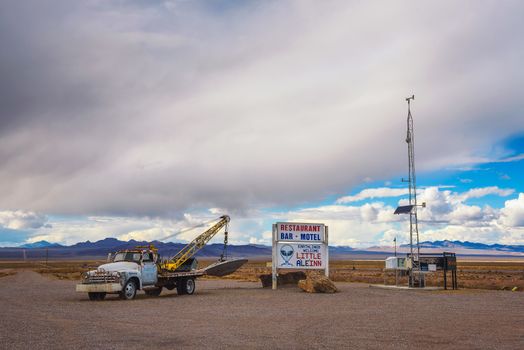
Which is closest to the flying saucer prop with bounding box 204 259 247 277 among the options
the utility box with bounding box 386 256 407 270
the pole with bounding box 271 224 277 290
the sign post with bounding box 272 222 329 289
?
the pole with bounding box 271 224 277 290

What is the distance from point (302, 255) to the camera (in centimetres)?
3612

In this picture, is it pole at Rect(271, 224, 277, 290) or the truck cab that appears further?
pole at Rect(271, 224, 277, 290)

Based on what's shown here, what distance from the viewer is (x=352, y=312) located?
20.7 m

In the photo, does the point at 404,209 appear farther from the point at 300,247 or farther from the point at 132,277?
the point at 132,277

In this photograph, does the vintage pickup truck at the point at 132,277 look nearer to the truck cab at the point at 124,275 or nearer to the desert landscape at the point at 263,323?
the truck cab at the point at 124,275

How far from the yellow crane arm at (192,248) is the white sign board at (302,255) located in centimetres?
495

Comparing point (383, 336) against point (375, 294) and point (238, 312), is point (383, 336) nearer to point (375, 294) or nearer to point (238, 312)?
point (238, 312)

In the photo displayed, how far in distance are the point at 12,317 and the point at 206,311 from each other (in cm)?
673

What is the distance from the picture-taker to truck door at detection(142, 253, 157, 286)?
92.5ft

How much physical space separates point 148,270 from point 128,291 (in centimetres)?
194

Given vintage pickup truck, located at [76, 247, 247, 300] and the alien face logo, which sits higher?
the alien face logo

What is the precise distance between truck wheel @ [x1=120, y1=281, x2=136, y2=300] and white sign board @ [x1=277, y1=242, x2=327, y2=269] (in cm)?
1121

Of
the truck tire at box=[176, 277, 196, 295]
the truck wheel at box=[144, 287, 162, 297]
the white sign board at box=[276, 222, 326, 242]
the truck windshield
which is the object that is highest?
the white sign board at box=[276, 222, 326, 242]

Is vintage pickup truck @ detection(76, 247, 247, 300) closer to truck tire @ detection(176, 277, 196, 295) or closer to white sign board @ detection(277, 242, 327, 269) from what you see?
truck tire @ detection(176, 277, 196, 295)
